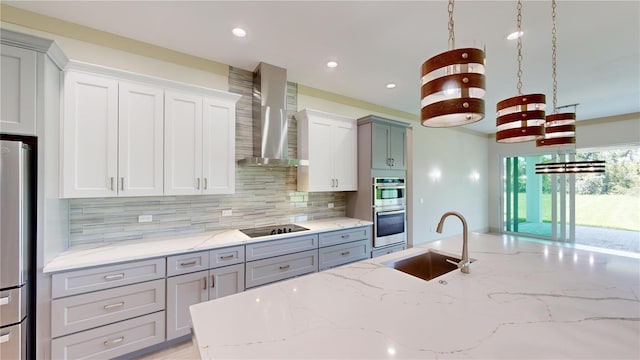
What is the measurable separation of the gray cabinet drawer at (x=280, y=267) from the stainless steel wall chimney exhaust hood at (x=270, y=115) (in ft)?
3.43

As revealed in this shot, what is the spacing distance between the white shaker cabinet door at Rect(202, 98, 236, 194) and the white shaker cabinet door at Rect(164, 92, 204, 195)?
6 cm

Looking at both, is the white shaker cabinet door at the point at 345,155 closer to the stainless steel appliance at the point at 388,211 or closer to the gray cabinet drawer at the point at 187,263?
the stainless steel appliance at the point at 388,211

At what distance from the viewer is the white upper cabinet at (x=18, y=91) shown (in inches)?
60.3

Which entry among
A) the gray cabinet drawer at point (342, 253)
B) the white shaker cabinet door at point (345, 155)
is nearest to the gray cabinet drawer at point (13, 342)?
the gray cabinet drawer at point (342, 253)

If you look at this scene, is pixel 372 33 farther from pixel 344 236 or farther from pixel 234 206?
pixel 234 206

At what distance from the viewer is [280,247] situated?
258 cm

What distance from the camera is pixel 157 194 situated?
2236mm

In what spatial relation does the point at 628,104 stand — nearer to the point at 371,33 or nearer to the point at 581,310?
the point at 371,33

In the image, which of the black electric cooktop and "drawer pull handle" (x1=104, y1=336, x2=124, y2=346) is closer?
"drawer pull handle" (x1=104, y1=336, x2=124, y2=346)

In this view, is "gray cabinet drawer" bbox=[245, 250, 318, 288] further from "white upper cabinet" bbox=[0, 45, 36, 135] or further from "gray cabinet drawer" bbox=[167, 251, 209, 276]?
"white upper cabinet" bbox=[0, 45, 36, 135]

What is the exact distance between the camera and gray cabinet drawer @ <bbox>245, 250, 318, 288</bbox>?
2414mm

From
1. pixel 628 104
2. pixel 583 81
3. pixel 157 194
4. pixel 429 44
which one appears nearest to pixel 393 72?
pixel 429 44

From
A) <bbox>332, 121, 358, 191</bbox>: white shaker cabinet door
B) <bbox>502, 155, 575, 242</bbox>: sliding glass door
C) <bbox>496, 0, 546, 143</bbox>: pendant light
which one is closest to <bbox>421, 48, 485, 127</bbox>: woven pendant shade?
<bbox>496, 0, 546, 143</bbox>: pendant light

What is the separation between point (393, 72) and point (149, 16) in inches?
101
